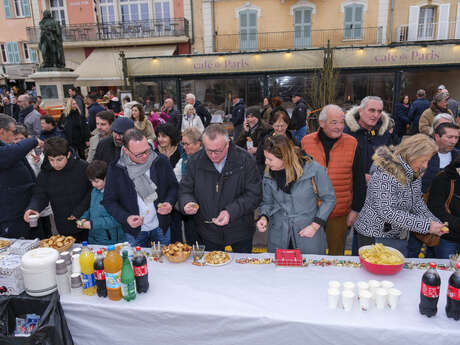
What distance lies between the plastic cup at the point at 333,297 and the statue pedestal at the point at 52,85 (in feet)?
31.6

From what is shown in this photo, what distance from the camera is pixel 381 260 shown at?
2.17 metres

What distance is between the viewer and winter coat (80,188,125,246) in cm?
296

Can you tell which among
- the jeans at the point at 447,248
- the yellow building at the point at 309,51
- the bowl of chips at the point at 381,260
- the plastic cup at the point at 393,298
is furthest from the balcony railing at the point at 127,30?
the plastic cup at the point at 393,298

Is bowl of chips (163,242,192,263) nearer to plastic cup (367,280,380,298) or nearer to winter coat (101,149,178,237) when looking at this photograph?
winter coat (101,149,178,237)

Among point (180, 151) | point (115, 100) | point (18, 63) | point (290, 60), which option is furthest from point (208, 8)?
point (180, 151)

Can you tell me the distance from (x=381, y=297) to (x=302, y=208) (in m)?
0.88

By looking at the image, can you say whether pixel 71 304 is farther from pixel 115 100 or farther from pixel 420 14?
pixel 420 14

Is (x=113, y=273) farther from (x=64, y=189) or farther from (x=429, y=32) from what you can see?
(x=429, y=32)

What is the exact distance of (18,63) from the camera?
63.6ft

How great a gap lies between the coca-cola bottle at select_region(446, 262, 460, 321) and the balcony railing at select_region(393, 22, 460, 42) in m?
15.0

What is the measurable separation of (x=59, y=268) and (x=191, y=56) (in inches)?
460

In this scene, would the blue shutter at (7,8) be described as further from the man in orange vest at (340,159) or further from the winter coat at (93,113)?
the man in orange vest at (340,159)

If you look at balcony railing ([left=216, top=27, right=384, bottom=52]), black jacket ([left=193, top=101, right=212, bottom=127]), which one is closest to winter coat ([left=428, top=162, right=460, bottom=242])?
black jacket ([left=193, top=101, right=212, bottom=127])

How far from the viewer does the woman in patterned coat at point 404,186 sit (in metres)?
2.37
